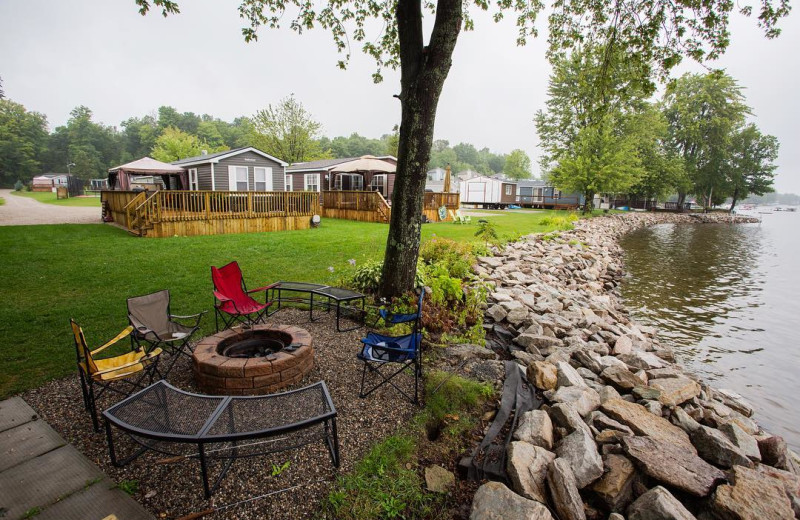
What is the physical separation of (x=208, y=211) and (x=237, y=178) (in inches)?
320

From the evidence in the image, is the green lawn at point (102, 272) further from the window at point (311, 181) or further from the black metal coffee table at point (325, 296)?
the window at point (311, 181)

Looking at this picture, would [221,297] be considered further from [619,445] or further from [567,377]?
[619,445]

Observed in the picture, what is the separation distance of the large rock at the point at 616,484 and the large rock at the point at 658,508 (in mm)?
96

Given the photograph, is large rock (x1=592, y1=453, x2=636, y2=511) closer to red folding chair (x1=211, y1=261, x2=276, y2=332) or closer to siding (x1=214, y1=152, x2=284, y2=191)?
red folding chair (x1=211, y1=261, x2=276, y2=332)

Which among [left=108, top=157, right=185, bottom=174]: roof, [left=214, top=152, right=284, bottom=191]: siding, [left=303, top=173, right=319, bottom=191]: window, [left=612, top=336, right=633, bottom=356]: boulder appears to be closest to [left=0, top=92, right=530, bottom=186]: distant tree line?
[left=303, top=173, right=319, bottom=191]: window

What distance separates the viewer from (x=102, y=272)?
7.52 meters

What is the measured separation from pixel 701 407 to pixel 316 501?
4055 millimetres

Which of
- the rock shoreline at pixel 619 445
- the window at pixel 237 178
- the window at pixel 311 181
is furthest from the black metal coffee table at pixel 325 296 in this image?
the window at pixel 311 181

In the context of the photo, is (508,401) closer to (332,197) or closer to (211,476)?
(211,476)

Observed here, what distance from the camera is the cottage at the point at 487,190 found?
44781mm

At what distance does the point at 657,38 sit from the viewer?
593cm

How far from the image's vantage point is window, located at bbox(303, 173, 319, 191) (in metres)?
26.2

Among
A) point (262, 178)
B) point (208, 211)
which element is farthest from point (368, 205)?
point (208, 211)

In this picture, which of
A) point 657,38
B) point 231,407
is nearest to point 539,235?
point 657,38
